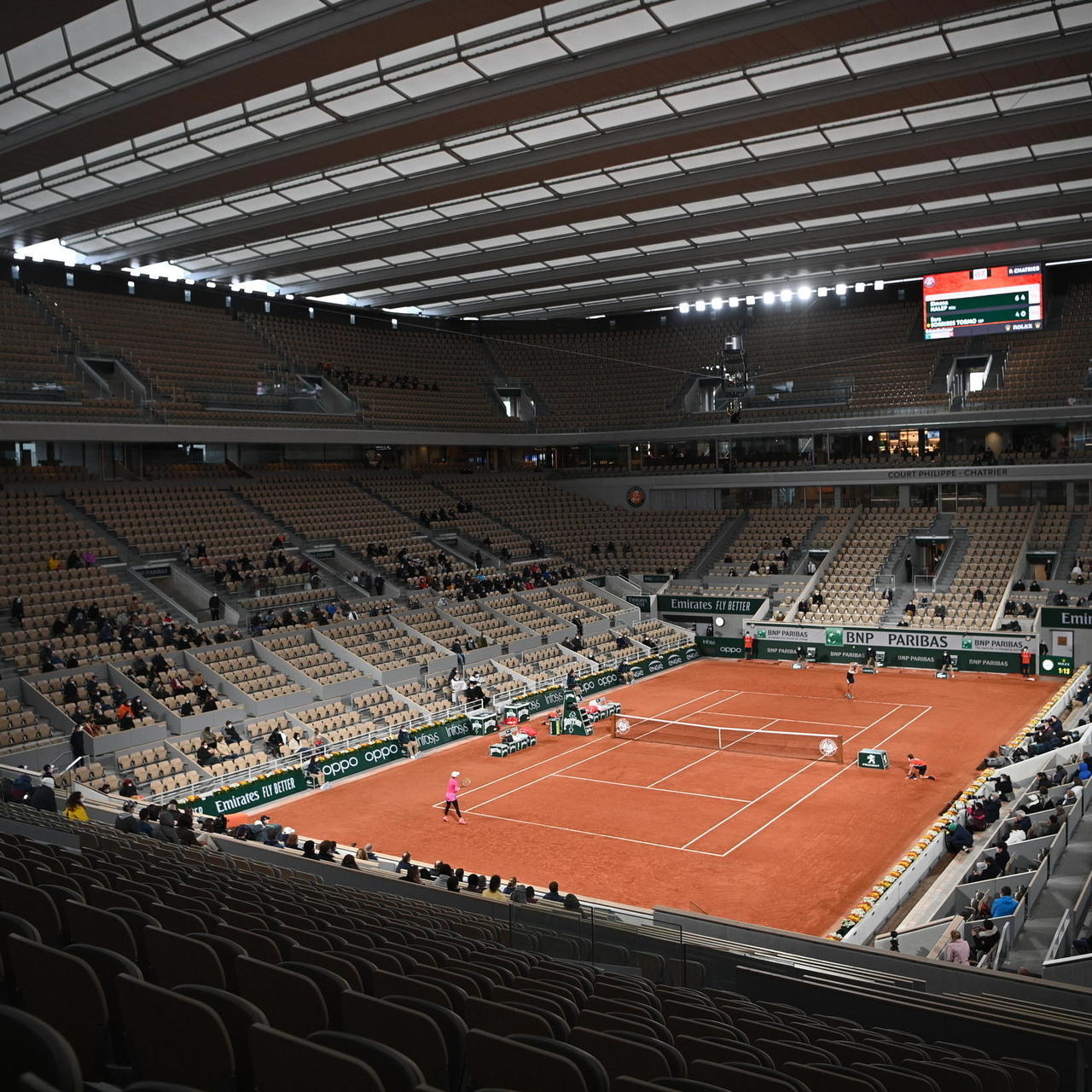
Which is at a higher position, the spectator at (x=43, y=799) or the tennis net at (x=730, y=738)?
the spectator at (x=43, y=799)

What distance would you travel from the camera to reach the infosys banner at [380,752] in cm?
3173

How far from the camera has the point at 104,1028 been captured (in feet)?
14.6

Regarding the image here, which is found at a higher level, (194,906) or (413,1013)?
(413,1013)

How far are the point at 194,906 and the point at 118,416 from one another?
121ft

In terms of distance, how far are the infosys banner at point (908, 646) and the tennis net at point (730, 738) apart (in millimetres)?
13596

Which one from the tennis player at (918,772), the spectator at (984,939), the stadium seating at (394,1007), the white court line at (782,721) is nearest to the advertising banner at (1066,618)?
the white court line at (782,721)

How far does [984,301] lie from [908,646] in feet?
54.7

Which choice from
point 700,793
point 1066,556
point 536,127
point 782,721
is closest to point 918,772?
point 700,793

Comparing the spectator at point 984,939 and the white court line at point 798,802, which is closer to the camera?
the spectator at point 984,939

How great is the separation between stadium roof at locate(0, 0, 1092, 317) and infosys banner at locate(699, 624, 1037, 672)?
57.3ft

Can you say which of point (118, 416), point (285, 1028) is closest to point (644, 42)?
point (285, 1028)

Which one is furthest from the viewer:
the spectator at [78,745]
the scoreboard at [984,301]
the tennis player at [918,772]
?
the scoreboard at [984,301]

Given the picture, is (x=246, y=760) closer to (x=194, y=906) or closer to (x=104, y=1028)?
(x=194, y=906)

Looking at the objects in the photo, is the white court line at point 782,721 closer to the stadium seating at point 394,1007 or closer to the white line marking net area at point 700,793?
the white line marking net area at point 700,793
